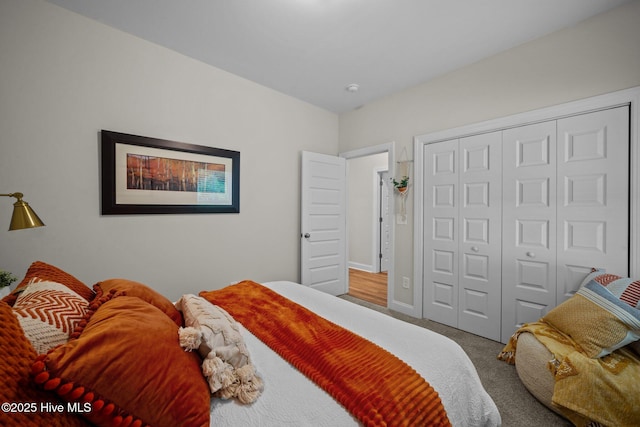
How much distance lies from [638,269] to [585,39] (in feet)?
5.98

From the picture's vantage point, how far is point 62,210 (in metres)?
2.07

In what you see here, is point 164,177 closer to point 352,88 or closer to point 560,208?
point 352,88

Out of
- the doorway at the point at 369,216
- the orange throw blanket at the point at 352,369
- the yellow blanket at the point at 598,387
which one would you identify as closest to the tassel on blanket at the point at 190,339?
the orange throw blanket at the point at 352,369

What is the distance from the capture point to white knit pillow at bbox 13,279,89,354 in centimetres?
73

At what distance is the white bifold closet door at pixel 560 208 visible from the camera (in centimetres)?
204

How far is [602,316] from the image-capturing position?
161 centimetres

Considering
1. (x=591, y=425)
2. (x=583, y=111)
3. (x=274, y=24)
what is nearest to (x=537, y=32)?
(x=583, y=111)

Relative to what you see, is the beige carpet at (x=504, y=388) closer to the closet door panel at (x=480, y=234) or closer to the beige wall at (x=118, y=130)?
the closet door panel at (x=480, y=234)

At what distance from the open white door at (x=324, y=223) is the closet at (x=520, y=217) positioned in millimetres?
1260

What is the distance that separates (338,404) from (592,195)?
8.40ft

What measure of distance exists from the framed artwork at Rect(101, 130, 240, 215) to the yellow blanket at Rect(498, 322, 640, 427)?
2954mm

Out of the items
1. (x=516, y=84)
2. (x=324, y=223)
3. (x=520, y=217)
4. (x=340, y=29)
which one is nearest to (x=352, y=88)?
(x=340, y=29)

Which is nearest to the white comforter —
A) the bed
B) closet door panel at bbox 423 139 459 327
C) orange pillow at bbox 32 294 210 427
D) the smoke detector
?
the bed

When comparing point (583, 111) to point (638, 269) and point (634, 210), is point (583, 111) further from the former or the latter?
point (638, 269)
